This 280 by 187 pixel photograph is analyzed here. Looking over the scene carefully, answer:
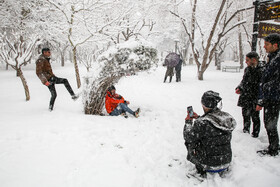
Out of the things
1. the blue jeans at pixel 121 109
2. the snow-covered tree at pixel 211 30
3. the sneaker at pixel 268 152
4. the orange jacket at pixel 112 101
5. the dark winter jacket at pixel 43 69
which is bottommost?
the sneaker at pixel 268 152

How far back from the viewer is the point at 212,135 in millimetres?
2113

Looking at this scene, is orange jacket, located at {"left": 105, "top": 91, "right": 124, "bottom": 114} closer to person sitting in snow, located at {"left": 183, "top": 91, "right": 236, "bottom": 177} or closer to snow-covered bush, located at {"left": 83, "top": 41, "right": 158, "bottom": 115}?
snow-covered bush, located at {"left": 83, "top": 41, "right": 158, "bottom": 115}

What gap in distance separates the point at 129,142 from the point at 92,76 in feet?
7.34

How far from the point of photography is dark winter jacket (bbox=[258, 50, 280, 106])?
245 cm

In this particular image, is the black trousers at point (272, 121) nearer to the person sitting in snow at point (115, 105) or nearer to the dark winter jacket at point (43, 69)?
the person sitting in snow at point (115, 105)

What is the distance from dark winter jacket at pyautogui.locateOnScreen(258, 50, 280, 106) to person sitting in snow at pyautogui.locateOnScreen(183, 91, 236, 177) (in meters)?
0.98

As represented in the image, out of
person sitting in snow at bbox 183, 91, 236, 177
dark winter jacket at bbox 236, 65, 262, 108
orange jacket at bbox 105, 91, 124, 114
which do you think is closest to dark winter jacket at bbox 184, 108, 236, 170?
person sitting in snow at bbox 183, 91, 236, 177

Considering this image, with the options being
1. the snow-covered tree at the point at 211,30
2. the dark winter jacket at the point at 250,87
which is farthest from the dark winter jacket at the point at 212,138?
the snow-covered tree at the point at 211,30

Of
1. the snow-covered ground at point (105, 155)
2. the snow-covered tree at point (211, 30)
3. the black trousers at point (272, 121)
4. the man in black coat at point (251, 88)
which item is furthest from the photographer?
the snow-covered tree at point (211, 30)

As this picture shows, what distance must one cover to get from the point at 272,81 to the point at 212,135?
1.39 meters

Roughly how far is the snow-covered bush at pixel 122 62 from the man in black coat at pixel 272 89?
8.16 feet

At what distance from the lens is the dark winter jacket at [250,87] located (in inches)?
124

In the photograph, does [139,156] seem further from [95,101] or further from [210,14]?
[210,14]

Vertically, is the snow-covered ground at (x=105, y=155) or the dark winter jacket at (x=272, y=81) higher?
the dark winter jacket at (x=272, y=81)
